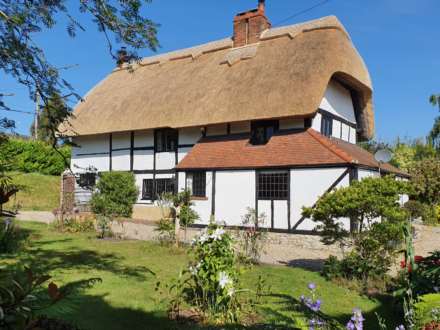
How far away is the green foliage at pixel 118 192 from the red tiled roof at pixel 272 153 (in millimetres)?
3348

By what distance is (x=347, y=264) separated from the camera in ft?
22.7

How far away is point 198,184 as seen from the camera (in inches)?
592

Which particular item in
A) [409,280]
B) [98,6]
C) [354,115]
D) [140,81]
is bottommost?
[409,280]

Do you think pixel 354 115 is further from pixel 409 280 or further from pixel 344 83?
pixel 409 280

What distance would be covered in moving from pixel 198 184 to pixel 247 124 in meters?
3.00

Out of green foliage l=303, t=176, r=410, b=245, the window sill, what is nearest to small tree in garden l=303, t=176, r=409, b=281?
green foliage l=303, t=176, r=410, b=245

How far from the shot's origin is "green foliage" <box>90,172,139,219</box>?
16875mm

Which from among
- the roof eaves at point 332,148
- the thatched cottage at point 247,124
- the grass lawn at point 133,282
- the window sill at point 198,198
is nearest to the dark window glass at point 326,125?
the thatched cottage at point 247,124

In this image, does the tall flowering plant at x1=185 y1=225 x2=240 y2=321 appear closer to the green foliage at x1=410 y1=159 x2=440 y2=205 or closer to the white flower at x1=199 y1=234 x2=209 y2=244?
the white flower at x1=199 y1=234 x2=209 y2=244

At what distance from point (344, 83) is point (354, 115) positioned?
206cm

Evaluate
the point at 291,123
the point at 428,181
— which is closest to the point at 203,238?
the point at 291,123

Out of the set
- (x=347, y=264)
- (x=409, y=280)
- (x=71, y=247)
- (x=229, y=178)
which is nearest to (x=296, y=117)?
(x=229, y=178)

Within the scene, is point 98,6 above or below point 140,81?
below

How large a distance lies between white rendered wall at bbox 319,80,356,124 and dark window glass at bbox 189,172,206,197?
16.9 ft
